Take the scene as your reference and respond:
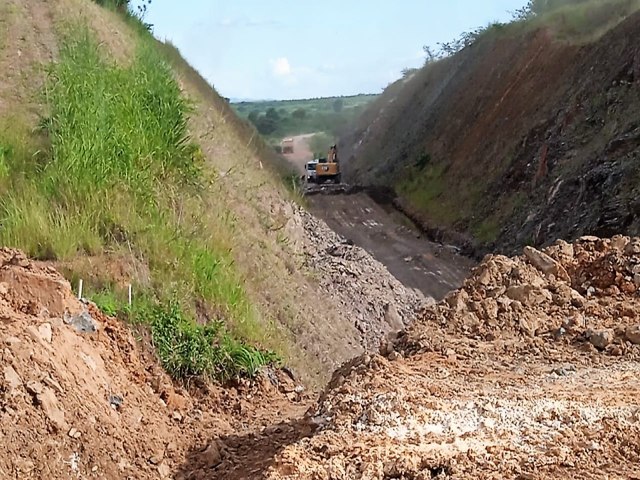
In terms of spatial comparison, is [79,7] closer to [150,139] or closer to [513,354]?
[150,139]

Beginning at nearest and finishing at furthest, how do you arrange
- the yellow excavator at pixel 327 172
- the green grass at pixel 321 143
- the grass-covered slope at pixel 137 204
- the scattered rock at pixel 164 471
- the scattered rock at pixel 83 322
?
1. the scattered rock at pixel 164 471
2. the scattered rock at pixel 83 322
3. the grass-covered slope at pixel 137 204
4. the yellow excavator at pixel 327 172
5. the green grass at pixel 321 143

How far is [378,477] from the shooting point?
4.11 m

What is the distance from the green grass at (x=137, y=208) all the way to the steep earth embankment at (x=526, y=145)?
27.2 ft

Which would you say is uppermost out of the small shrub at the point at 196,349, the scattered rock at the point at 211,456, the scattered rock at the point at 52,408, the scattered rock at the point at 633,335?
the scattered rock at the point at 633,335

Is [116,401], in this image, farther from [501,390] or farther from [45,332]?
[501,390]

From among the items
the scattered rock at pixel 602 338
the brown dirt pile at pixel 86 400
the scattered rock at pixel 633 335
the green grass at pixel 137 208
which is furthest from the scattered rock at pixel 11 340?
the scattered rock at pixel 633 335

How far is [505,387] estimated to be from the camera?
5.43 metres

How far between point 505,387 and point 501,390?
0.31 feet

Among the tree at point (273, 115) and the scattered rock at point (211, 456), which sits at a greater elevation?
the tree at point (273, 115)

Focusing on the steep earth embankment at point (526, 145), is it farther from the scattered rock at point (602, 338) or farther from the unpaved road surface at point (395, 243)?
the scattered rock at point (602, 338)

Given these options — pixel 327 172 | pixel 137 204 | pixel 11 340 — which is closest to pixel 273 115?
pixel 327 172

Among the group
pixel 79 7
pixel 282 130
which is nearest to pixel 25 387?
pixel 79 7

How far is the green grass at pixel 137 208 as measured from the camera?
7.84 metres

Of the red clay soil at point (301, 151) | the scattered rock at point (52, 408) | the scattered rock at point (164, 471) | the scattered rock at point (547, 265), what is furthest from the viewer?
the red clay soil at point (301, 151)
